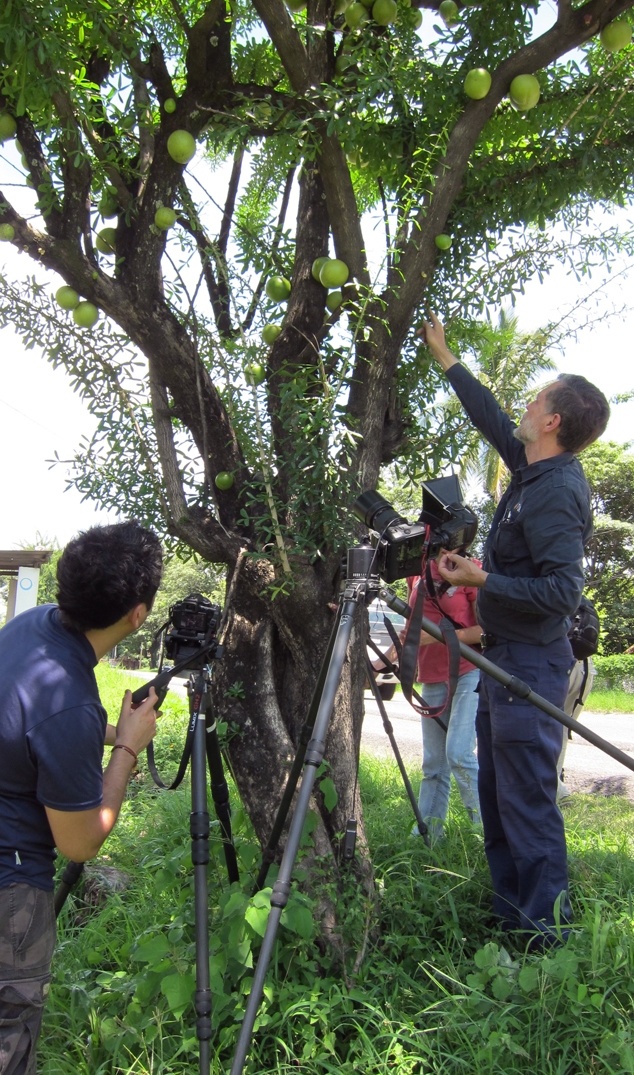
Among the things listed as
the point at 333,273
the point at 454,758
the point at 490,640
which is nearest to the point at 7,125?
the point at 333,273

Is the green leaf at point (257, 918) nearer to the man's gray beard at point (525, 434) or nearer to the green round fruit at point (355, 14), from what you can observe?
the man's gray beard at point (525, 434)

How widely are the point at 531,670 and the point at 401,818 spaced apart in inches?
67.3

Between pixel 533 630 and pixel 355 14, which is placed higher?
pixel 355 14

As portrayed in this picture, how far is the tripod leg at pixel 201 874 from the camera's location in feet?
5.67

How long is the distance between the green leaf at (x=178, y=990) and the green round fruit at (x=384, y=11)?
3.29 metres

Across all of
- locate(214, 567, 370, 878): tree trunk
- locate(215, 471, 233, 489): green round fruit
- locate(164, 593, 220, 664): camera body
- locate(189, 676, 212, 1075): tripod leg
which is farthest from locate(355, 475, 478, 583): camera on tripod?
locate(215, 471, 233, 489): green round fruit

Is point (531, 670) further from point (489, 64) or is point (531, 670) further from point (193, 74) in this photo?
point (193, 74)

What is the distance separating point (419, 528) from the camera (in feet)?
6.77

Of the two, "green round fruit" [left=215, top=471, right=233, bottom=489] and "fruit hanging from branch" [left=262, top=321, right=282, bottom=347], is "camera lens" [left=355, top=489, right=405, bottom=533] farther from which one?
"fruit hanging from branch" [left=262, top=321, right=282, bottom=347]

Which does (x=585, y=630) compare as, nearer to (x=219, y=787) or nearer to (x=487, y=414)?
(x=487, y=414)

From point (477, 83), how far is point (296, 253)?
3.10ft

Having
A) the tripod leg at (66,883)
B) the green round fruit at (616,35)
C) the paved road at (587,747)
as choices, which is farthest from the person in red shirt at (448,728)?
the paved road at (587,747)

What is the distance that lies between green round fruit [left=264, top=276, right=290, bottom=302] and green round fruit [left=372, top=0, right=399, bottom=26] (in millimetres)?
994

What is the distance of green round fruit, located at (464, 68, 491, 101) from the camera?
8.53 feet
